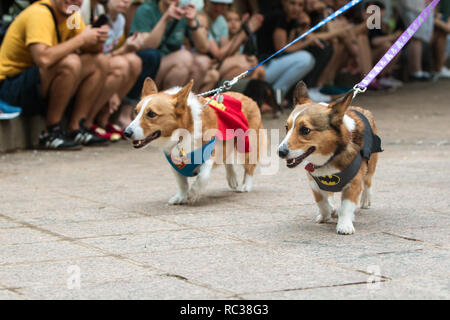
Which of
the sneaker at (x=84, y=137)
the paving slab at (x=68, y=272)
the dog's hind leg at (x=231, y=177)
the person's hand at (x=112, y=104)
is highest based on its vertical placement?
the paving slab at (x=68, y=272)

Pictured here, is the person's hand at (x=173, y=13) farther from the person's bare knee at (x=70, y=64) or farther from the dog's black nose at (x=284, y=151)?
the dog's black nose at (x=284, y=151)

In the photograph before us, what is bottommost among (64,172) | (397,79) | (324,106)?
(397,79)

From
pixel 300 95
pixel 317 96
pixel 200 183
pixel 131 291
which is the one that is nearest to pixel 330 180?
pixel 300 95

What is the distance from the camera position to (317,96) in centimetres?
1270

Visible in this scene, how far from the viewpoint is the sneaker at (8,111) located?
8.05 metres

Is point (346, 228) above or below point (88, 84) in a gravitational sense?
above

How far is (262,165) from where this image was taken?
7.08 meters

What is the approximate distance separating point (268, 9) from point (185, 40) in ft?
12.9

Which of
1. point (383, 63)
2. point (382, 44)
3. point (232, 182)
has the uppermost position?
point (383, 63)

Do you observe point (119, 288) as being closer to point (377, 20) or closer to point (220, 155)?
point (220, 155)

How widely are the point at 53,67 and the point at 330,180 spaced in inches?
176

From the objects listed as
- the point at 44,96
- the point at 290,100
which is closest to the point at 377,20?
the point at 290,100
